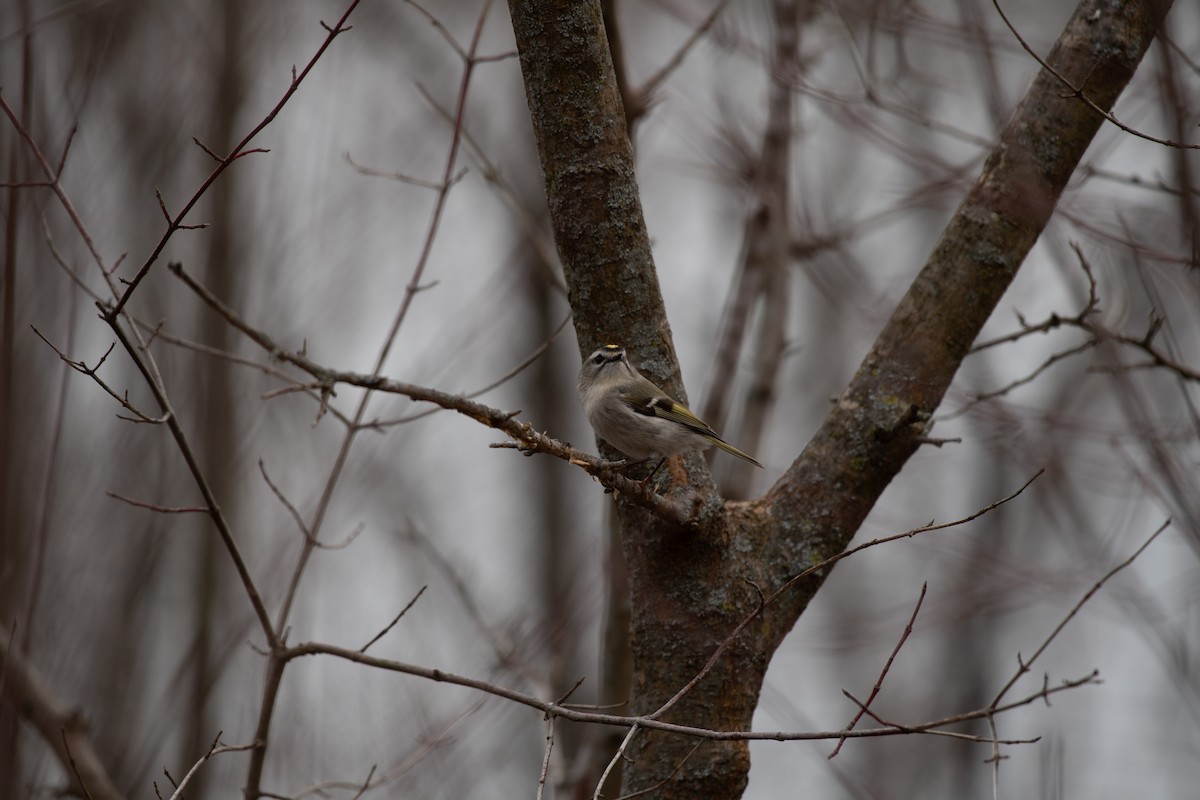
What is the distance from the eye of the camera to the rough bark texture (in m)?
2.60

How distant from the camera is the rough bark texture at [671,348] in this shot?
2.60 m

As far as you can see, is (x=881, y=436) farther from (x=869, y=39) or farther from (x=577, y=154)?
(x=869, y=39)

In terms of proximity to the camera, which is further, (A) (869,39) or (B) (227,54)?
(B) (227,54)

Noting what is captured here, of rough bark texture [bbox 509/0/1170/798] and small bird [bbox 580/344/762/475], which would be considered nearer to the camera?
rough bark texture [bbox 509/0/1170/798]

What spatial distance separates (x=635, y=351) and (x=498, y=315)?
2.04 m

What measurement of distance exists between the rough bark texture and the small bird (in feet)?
0.41

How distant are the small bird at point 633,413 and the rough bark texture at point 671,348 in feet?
0.41

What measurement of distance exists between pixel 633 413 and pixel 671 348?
0.45 metres

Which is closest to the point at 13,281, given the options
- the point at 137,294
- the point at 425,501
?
the point at 137,294

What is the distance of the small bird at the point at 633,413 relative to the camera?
2.94 meters

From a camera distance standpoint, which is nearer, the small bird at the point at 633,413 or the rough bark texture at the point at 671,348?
the rough bark texture at the point at 671,348

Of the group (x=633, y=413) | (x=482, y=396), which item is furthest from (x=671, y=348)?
(x=482, y=396)

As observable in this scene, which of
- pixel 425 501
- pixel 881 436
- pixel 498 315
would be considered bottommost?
pixel 881 436

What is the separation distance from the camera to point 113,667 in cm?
487
